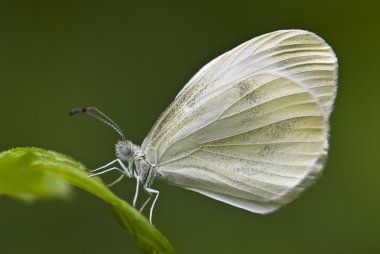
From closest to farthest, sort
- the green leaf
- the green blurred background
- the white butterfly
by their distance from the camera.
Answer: the green leaf
the white butterfly
the green blurred background

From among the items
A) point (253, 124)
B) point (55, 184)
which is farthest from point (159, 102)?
point (55, 184)

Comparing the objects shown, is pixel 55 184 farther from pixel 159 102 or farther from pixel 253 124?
pixel 159 102

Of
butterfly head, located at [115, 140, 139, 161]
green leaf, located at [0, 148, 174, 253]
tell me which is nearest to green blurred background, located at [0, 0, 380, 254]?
butterfly head, located at [115, 140, 139, 161]

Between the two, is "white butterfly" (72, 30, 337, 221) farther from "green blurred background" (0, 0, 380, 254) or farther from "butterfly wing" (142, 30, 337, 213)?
"green blurred background" (0, 0, 380, 254)

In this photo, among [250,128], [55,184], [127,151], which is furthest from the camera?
[250,128]

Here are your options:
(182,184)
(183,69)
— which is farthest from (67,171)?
(183,69)
